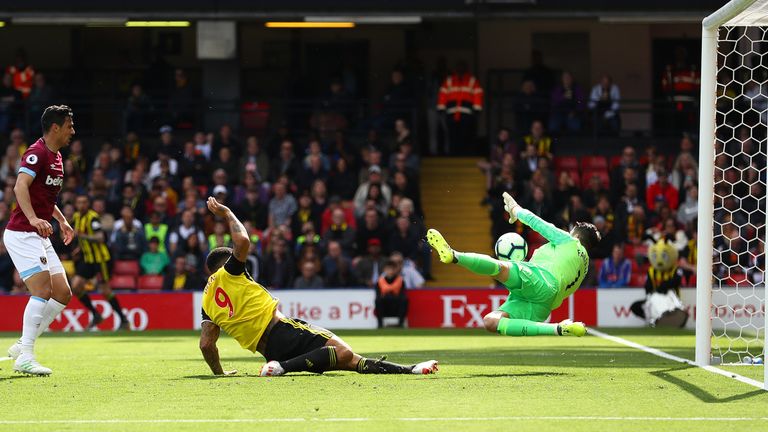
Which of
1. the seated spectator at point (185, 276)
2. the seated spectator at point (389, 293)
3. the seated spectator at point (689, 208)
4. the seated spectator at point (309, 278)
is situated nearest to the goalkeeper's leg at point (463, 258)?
the seated spectator at point (389, 293)

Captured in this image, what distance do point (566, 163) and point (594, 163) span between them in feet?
1.79

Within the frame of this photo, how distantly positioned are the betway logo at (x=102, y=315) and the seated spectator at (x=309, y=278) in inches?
103

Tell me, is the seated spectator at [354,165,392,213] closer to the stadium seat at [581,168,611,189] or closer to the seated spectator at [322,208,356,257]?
the seated spectator at [322,208,356,257]

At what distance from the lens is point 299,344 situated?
10.7m

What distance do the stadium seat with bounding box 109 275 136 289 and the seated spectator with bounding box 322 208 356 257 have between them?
3.36 m

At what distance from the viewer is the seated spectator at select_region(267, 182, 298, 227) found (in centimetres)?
2314

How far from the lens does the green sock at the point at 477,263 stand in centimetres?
1086

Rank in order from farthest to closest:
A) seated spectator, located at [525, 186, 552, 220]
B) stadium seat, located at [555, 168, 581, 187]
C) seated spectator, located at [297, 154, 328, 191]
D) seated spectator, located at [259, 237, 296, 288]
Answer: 1. stadium seat, located at [555, 168, 581, 187]
2. seated spectator, located at [297, 154, 328, 191]
3. seated spectator, located at [525, 186, 552, 220]
4. seated spectator, located at [259, 237, 296, 288]

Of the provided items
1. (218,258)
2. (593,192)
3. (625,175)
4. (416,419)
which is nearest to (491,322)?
(218,258)

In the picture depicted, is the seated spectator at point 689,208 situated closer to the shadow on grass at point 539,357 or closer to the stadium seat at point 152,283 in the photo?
the shadow on grass at point 539,357

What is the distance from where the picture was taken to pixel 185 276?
2178cm

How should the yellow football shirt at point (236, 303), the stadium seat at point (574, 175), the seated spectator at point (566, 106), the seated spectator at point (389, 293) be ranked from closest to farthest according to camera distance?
the yellow football shirt at point (236, 303) < the seated spectator at point (389, 293) < the stadium seat at point (574, 175) < the seated spectator at point (566, 106)

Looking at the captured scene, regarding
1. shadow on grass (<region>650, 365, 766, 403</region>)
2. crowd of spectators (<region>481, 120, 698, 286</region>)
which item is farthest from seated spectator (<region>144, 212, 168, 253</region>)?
shadow on grass (<region>650, 365, 766, 403</region>)
